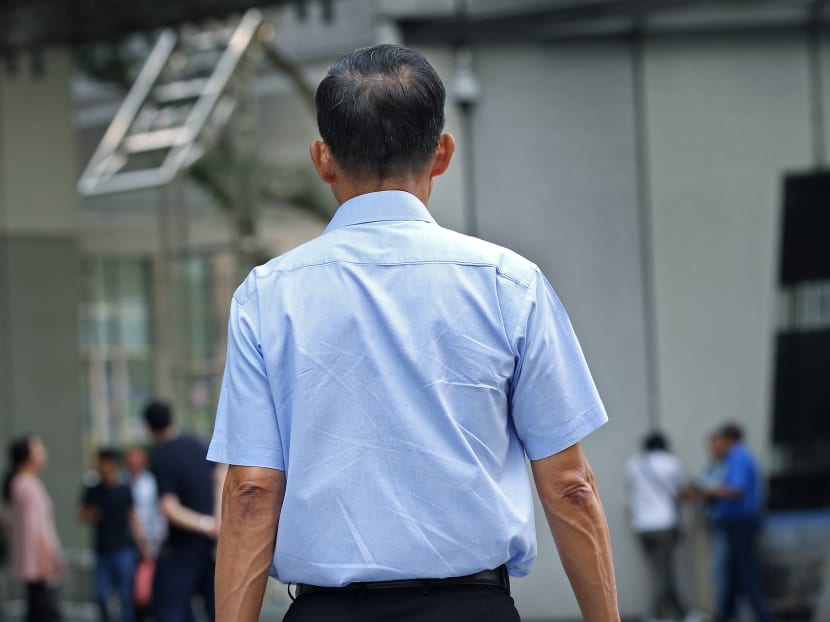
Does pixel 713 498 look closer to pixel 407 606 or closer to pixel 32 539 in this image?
pixel 32 539

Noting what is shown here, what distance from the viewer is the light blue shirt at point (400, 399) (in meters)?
1.91

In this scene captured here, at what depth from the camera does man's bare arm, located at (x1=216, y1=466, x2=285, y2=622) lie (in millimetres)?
1938

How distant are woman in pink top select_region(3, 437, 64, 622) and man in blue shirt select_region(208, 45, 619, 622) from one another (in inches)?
310

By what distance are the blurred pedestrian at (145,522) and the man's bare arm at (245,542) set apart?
22.9ft

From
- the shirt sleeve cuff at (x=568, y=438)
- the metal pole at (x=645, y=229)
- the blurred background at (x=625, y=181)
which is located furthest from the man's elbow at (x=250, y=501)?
the metal pole at (x=645, y=229)

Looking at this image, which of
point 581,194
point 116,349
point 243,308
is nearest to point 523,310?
point 243,308

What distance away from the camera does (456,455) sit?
192 cm

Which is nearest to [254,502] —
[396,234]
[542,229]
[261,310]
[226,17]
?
[261,310]

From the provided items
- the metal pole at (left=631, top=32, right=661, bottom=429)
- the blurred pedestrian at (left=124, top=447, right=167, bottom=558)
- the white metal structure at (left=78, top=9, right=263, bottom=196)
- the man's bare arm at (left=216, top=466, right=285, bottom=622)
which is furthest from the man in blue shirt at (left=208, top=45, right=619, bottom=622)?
the white metal structure at (left=78, top=9, right=263, bottom=196)

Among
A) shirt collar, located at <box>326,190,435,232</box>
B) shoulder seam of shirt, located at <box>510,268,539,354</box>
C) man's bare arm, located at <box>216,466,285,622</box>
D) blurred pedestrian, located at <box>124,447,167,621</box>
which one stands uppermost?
shirt collar, located at <box>326,190,435,232</box>

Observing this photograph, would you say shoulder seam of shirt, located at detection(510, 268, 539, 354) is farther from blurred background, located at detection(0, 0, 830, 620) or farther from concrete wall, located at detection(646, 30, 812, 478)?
concrete wall, located at detection(646, 30, 812, 478)

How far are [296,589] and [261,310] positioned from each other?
42 cm

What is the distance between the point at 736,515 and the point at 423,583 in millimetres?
8986

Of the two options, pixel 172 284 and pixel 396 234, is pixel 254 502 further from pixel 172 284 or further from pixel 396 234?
pixel 172 284
